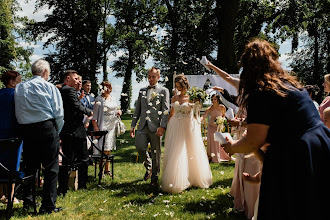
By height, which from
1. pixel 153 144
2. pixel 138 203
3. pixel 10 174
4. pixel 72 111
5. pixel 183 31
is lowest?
pixel 138 203

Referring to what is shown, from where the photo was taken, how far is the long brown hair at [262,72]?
191cm

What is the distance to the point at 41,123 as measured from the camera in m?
4.00

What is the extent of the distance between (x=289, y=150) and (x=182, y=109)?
3887 millimetres

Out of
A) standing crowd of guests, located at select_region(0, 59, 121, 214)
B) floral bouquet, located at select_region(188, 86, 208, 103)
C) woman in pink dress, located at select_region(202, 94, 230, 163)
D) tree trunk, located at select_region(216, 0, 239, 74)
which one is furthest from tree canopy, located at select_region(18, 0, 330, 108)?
standing crowd of guests, located at select_region(0, 59, 121, 214)

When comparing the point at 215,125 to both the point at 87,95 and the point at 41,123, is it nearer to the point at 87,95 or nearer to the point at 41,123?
the point at 87,95

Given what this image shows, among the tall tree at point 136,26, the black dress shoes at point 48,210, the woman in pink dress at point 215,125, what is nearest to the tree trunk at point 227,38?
the woman in pink dress at point 215,125

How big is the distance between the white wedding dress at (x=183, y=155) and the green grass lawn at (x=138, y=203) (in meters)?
0.19

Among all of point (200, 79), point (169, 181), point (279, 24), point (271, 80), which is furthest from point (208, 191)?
point (279, 24)

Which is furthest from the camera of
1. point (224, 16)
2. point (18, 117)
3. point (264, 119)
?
point (224, 16)

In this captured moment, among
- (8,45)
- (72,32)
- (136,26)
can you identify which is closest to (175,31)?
(136,26)

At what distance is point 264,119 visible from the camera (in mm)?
1837

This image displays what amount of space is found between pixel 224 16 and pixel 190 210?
38.5 ft

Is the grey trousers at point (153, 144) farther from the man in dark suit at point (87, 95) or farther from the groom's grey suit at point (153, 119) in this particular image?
the man in dark suit at point (87, 95)

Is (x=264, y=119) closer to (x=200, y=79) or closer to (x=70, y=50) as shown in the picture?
(x=200, y=79)
